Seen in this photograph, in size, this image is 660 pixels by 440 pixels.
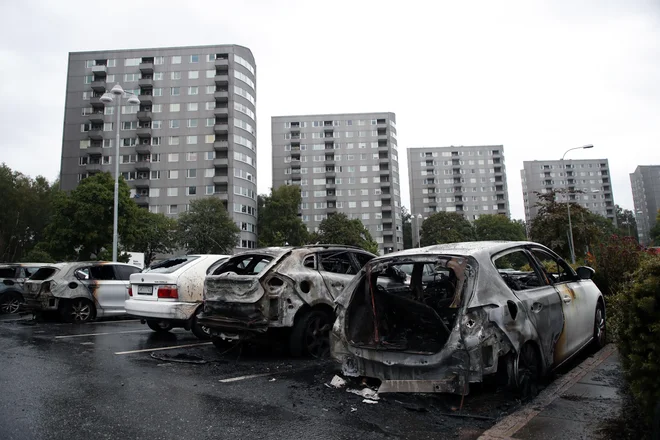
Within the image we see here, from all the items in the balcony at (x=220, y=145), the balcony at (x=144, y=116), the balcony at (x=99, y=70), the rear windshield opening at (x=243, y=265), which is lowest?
the rear windshield opening at (x=243, y=265)

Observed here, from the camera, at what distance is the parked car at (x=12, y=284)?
Answer: 1352cm

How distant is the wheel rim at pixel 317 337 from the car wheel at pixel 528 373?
301 cm

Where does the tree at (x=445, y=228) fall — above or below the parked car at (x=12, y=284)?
above

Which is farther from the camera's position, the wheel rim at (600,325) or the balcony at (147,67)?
the balcony at (147,67)

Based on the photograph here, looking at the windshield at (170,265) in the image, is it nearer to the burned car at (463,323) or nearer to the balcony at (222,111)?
the burned car at (463,323)

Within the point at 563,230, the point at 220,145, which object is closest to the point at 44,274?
the point at 563,230

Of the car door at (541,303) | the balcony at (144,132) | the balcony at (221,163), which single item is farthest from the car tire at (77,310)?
the balcony at (144,132)

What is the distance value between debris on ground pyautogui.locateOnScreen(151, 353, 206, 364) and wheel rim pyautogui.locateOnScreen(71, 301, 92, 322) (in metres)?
5.52

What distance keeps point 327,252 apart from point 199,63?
66.8 metres

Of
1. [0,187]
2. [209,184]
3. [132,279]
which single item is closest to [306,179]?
[209,184]

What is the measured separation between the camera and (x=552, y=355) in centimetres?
465

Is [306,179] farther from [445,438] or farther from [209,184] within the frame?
[445,438]

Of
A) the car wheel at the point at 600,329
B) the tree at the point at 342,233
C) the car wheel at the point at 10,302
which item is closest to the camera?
the car wheel at the point at 600,329

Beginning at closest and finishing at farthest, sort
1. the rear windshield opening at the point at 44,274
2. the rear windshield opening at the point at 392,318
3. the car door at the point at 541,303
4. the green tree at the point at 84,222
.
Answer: the car door at the point at 541,303 < the rear windshield opening at the point at 392,318 < the rear windshield opening at the point at 44,274 < the green tree at the point at 84,222
